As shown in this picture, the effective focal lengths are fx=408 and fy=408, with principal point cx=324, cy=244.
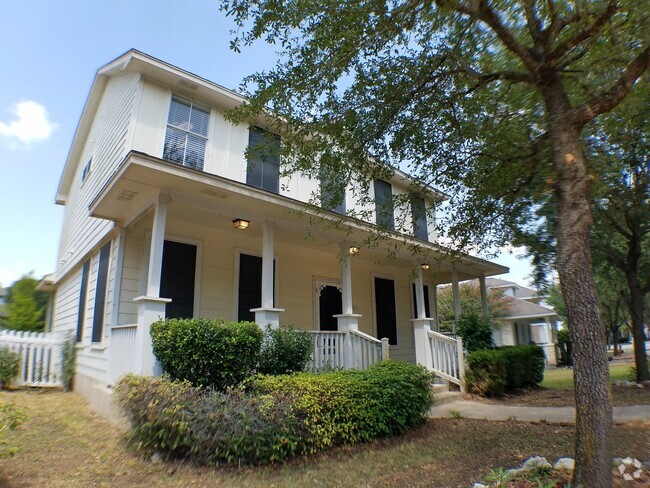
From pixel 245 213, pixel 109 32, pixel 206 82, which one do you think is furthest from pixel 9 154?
pixel 245 213

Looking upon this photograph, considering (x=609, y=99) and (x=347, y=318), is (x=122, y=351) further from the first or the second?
(x=609, y=99)

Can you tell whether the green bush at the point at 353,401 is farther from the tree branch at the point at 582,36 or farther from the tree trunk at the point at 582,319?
the tree branch at the point at 582,36

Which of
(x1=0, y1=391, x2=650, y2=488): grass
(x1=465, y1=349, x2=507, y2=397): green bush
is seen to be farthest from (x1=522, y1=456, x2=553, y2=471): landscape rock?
(x1=465, y1=349, x2=507, y2=397): green bush

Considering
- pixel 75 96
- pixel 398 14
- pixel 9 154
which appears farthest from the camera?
pixel 9 154

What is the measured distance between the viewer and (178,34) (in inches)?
285

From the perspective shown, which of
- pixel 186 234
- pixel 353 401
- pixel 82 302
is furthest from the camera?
pixel 82 302

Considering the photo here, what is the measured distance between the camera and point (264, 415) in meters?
4.71

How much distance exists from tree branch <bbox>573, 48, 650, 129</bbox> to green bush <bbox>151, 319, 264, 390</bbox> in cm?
483

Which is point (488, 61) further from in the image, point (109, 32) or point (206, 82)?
point (109, 32)

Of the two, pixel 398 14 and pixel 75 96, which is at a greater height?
pixel 75 96

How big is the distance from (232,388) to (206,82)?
6.18m

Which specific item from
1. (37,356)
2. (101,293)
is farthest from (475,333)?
(37,356)

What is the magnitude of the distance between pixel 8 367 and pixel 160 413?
25.8ft

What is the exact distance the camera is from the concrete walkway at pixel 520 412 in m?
6.21
